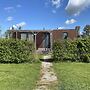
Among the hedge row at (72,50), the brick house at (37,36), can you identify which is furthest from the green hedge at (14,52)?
the brick house at (37,36)

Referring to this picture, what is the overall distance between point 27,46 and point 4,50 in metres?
1.87

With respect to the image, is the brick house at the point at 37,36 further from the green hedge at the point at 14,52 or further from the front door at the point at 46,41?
Result: the green hedge at the point at 14,52


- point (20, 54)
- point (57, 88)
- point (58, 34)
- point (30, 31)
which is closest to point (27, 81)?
point (57, 88)

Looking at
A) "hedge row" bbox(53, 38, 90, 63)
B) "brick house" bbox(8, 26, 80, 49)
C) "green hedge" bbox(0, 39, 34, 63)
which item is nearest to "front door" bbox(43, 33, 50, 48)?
"brick house" bbox(8, 26, 80, 49)

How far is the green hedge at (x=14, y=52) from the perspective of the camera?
63.2 feet

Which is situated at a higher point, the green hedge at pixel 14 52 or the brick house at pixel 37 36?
the brick house at pixel 37 36

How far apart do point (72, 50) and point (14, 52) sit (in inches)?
188

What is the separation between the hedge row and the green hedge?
7.06 feet

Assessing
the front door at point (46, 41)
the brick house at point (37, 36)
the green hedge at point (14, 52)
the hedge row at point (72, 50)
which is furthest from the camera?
the front door at point (46, 41)

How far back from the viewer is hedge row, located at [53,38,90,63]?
64.8ft

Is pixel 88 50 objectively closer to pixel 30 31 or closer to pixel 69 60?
pixel 69 60

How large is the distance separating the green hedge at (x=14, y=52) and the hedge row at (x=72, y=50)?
2.15 meters

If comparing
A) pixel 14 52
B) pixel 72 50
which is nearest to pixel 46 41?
pixel 72 50

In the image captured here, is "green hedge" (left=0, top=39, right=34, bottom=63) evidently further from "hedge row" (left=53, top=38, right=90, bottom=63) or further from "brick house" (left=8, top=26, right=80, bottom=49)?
"brick house" (left=8, top=26, right=80, bottom=49)
